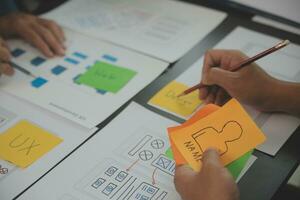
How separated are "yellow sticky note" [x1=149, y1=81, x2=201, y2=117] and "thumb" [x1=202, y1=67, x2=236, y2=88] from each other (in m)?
0.06

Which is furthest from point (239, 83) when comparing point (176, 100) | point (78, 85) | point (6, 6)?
point (6, 6)

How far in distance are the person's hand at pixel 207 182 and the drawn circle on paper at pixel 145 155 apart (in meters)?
0.09

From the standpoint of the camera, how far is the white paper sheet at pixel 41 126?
2.49ft

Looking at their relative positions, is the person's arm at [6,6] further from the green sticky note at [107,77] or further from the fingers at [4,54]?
the green sticky note at [107,77]

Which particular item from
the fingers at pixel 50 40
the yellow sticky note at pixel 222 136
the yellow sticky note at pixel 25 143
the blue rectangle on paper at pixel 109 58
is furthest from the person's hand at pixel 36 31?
the yellow sticky note at pixel 222 136

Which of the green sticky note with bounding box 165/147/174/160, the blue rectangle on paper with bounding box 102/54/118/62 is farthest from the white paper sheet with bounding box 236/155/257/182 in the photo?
the blue rectangle on paper with bounding box 102/54/118/62

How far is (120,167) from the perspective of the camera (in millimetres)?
771

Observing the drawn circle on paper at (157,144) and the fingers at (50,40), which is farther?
the fingers at (50,40)

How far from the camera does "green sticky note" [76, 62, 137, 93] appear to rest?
37.8 inches

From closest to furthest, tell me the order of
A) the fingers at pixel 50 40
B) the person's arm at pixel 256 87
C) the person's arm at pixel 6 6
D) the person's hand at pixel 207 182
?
1. the person's hand at pixel 207 182
2. the person's arm at pixel 256 87
3. the fingers at pixel 50 40
4. the person's arm at pixel 6 6

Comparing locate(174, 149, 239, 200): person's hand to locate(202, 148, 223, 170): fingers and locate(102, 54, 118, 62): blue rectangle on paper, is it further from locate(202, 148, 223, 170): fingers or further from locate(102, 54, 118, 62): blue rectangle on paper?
locate(102, 54, 118, 62): blue rectangle on paper

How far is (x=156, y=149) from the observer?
80 cm

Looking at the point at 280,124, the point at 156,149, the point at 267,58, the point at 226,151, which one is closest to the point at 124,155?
the point at 156,149

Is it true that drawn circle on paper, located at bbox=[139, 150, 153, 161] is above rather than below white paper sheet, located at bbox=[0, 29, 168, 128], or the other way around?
below
